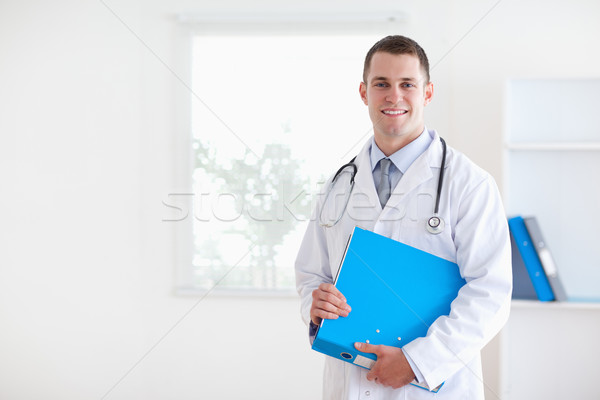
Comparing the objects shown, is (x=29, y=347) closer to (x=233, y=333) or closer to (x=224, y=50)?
(x=233, y=333)

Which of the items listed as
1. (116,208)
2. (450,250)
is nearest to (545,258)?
(450,250)

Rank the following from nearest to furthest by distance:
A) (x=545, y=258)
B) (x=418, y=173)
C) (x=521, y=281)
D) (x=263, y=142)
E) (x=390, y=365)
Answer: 1. (x=390, y=365)
2. (x=418, y=173)
3. (x=545, y=258)
4. (x=521, y=281)
5. (x=263, y=142)

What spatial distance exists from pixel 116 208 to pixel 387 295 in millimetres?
1836

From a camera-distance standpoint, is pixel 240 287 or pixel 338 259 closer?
pixel 338 259

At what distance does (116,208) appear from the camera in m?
2.74

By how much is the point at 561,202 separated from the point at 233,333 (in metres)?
1.64

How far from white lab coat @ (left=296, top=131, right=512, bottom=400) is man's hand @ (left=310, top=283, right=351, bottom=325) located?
0.51ft

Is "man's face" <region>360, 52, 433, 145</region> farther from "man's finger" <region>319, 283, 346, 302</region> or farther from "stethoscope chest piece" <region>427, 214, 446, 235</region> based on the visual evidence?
"man's finger" <region>319, 283, 346, 302</region>

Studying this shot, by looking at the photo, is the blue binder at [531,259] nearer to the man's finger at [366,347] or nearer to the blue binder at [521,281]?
the blue binder at [521,281]

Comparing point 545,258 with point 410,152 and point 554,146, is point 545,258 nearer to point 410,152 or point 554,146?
point 554,146

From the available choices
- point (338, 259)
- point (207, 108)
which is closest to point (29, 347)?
point (207, 108)

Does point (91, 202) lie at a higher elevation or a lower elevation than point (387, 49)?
lower

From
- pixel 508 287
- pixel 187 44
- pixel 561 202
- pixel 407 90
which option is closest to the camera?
pixel 508 287

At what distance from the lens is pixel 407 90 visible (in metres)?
1.42
